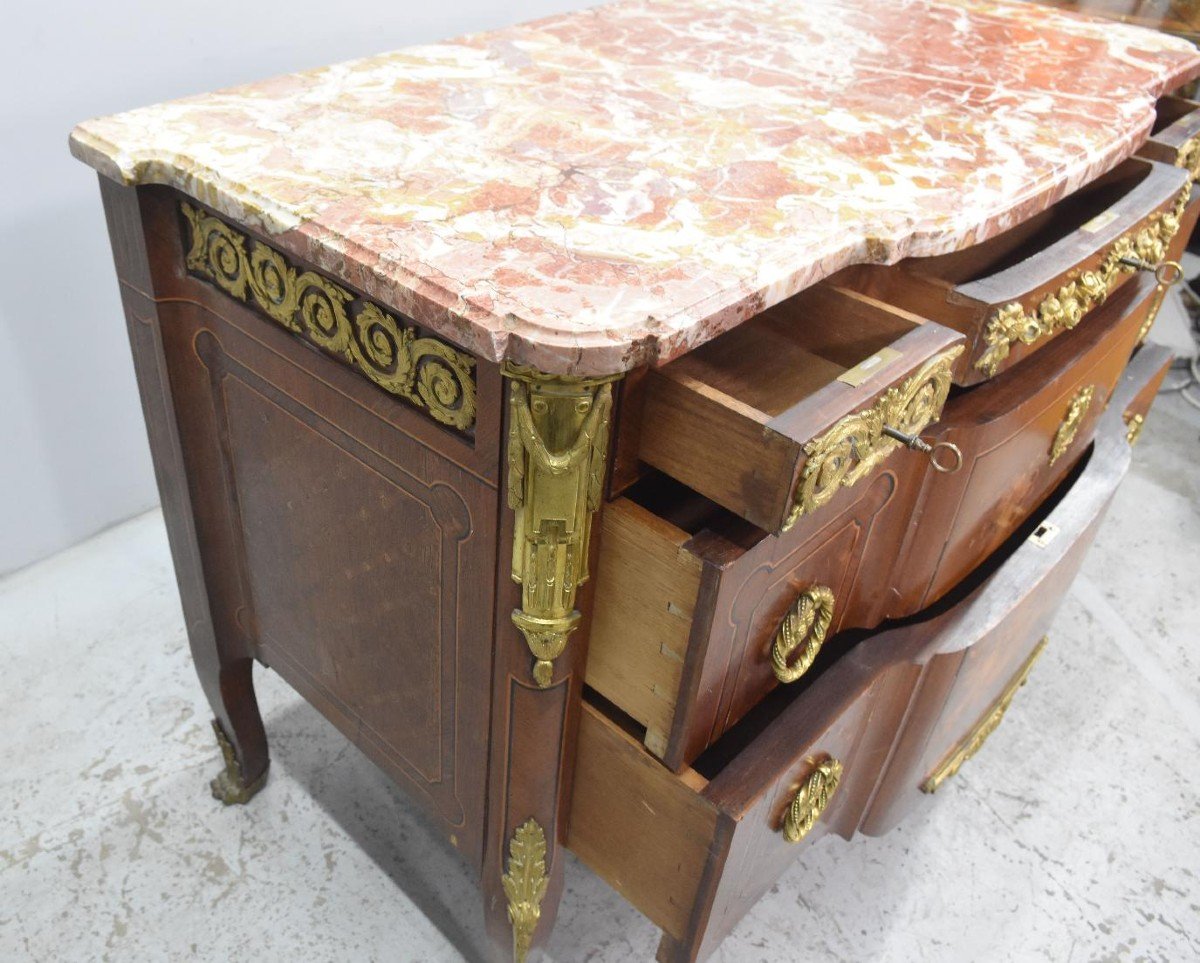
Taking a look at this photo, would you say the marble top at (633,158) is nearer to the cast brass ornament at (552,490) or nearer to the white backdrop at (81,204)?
the cast brass ornament at (552,490)

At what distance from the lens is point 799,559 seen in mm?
740

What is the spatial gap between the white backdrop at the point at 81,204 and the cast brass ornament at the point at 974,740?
1.16m

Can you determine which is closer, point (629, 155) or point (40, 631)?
point (629, 155)

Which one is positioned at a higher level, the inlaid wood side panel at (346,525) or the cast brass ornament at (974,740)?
the inlaid wood side panel at (346,525)

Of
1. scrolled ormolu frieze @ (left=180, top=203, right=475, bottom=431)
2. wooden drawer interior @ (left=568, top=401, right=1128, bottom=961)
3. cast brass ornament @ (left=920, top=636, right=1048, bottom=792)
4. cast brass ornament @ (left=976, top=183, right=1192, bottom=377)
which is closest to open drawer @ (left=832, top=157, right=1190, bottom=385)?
cast brass ornament @ (left=976, top=183, right=1192, bottom=377)

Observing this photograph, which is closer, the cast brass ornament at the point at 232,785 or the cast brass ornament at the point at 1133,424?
the cast brass ornament at the point at 232,785

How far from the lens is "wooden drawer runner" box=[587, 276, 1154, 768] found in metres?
0.66

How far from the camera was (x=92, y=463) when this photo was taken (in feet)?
4.79

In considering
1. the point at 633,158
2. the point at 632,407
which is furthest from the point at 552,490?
the point at 633,158

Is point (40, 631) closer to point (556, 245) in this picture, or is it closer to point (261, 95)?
point (261, 95)

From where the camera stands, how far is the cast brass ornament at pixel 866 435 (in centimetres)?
60

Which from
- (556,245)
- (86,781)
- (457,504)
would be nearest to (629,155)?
(556,245)

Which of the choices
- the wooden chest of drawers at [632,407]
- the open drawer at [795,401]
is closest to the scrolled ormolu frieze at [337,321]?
the wooden chest of drawers at [632,407]

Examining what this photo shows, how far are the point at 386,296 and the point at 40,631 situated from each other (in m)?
1.01
